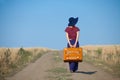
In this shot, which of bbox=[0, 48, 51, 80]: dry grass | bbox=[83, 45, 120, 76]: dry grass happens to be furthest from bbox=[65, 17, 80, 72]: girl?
bbox=[0, 48, 51, 80]: dry grass

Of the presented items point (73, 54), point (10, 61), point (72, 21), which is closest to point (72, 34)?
point (72, 21)

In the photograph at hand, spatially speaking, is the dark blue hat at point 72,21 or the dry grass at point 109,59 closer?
the dark blue hat at point 72,21

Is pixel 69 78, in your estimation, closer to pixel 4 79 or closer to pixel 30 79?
pixel 30 79

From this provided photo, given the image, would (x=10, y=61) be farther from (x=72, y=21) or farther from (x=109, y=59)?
(x=72, y=21)

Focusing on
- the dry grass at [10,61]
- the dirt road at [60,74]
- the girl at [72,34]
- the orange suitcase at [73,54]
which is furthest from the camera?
the dry grass at [10,61]

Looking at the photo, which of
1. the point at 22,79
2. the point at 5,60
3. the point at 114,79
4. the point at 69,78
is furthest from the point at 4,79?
the point at 5,60

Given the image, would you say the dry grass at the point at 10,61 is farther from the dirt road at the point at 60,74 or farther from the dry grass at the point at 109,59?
the dry grass at the point at 109,59

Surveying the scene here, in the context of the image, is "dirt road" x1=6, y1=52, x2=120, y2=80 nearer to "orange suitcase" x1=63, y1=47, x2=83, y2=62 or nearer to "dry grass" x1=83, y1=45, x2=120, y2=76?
"orange suitcase" x1=63, y1=47, x2=83, y2=62

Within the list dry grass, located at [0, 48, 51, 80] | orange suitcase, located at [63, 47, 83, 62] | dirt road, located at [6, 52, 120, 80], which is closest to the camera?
dirt road, located at [6, 52, 120, 80]

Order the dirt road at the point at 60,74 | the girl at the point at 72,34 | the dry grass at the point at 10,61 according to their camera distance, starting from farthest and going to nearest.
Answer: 1. the dry grass at the point at 10,61
2. the girl at the point at 72,34
3. the dirt road at the point at 60,74

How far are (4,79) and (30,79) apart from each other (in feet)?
3.90

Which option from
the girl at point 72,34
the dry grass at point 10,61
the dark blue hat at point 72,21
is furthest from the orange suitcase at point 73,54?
the dry grass at point 10,61

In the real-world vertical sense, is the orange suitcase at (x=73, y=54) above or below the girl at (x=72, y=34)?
below

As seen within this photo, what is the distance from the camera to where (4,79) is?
1320cm
